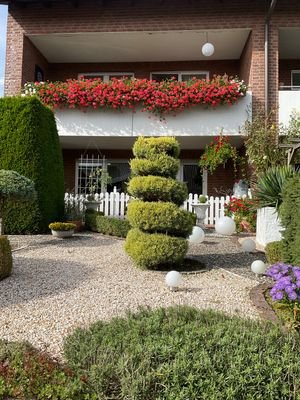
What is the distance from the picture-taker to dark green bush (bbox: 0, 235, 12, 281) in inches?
219

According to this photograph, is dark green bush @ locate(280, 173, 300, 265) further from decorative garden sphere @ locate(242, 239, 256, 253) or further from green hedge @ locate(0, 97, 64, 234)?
green hedge @ locate(0, 97, 64, 234)

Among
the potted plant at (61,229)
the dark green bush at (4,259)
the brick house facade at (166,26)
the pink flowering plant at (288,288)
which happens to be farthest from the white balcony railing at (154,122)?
the pink flowering plant at (288,288)

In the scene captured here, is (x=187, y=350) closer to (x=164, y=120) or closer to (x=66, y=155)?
(x=164, y=120)

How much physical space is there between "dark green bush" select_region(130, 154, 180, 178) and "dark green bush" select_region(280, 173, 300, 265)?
181 cm

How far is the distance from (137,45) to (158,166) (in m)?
9.00

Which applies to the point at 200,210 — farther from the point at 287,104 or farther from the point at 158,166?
the point at 158,166

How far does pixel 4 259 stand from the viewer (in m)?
5.62

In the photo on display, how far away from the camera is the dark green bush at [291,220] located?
16.1 feet

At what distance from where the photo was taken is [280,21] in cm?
1233

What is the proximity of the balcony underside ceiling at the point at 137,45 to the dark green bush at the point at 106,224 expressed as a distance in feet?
20.4

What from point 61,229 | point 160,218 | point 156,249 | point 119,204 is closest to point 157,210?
point 160,218

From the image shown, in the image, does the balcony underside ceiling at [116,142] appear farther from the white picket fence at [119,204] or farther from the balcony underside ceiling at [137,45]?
the balcony underside ceiling at [137,45]

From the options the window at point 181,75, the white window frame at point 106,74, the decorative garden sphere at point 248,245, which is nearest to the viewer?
the decorative garden sphere at point 248,245

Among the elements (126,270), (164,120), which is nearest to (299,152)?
(164,120)
